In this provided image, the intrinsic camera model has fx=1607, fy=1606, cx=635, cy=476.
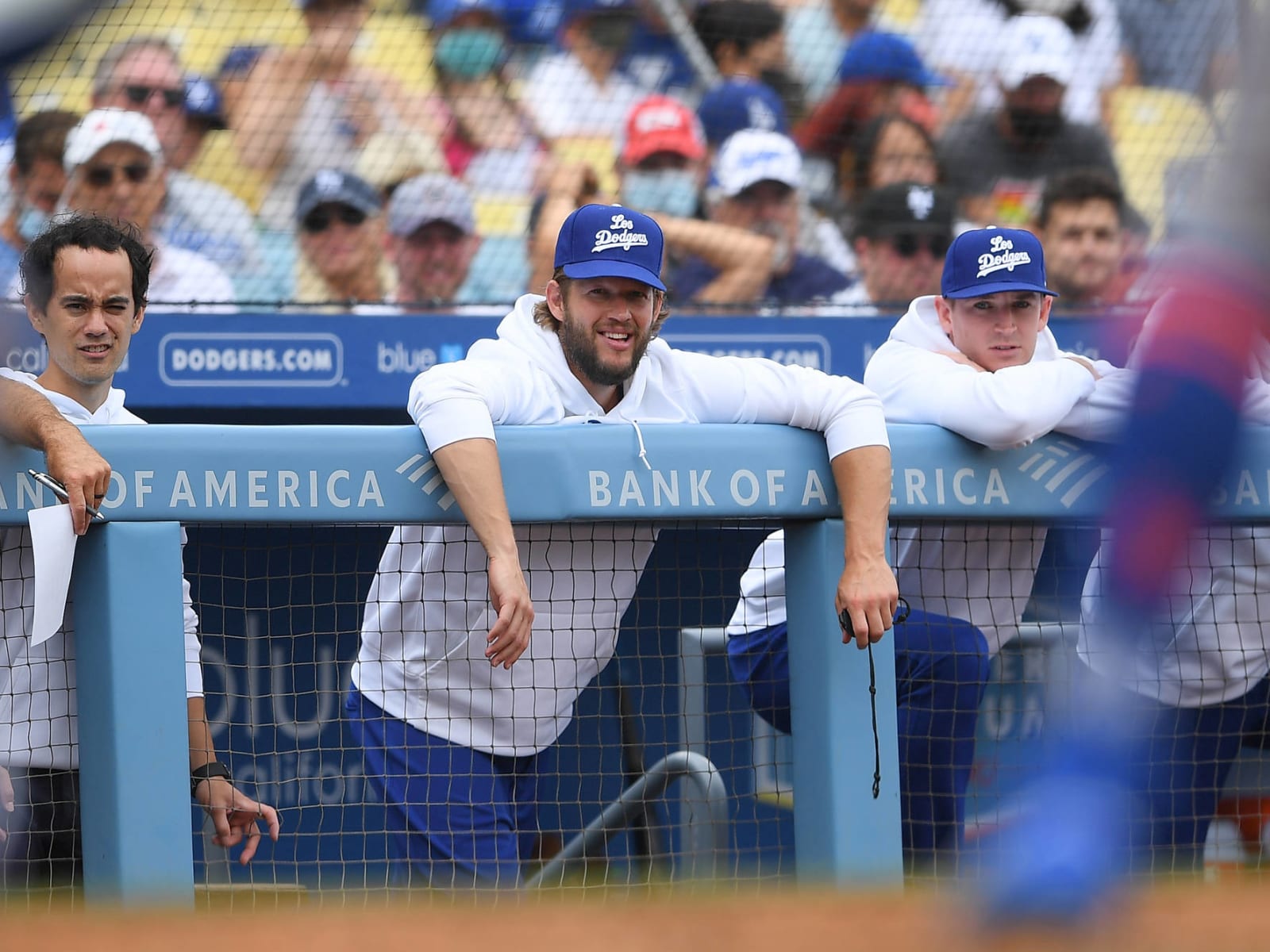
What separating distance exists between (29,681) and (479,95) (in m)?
4.11

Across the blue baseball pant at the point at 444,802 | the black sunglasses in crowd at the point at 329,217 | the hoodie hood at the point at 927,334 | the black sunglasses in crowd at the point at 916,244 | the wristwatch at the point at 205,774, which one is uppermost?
the black sunglasses in crowd at the point at 329,217

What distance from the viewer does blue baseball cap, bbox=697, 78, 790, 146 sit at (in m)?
6.32

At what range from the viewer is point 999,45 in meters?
6.80

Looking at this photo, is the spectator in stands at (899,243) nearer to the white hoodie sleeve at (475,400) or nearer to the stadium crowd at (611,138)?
the stadium crowd at (611,138)

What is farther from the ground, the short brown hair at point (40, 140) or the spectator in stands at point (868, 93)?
the spectator in stands at point (868, 93)

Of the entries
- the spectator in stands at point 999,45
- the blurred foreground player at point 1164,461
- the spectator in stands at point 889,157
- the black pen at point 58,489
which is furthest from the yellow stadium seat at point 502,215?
the blurred foreground player at point 1164,461

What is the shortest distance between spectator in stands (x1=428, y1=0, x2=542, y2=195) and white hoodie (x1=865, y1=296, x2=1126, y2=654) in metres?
3.12

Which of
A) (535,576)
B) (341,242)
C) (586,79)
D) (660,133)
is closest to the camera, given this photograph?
(535,576)

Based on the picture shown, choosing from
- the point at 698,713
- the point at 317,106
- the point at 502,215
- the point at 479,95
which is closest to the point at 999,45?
the point at 479,95

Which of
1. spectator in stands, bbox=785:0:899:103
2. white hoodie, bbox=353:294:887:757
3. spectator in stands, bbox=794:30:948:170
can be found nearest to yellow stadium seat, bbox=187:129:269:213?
spectator in stands, bbox=794:30:948:170

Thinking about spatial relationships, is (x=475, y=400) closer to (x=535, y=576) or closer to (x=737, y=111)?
(x=535, y=576)

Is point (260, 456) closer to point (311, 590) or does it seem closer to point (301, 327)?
point (311, 590)

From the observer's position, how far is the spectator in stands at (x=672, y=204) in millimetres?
5855

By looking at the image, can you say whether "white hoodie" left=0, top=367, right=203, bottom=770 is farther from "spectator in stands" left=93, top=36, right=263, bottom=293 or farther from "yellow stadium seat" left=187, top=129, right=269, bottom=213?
"yellow stadium seat" left=187, top=129, right=269, bottom=213
